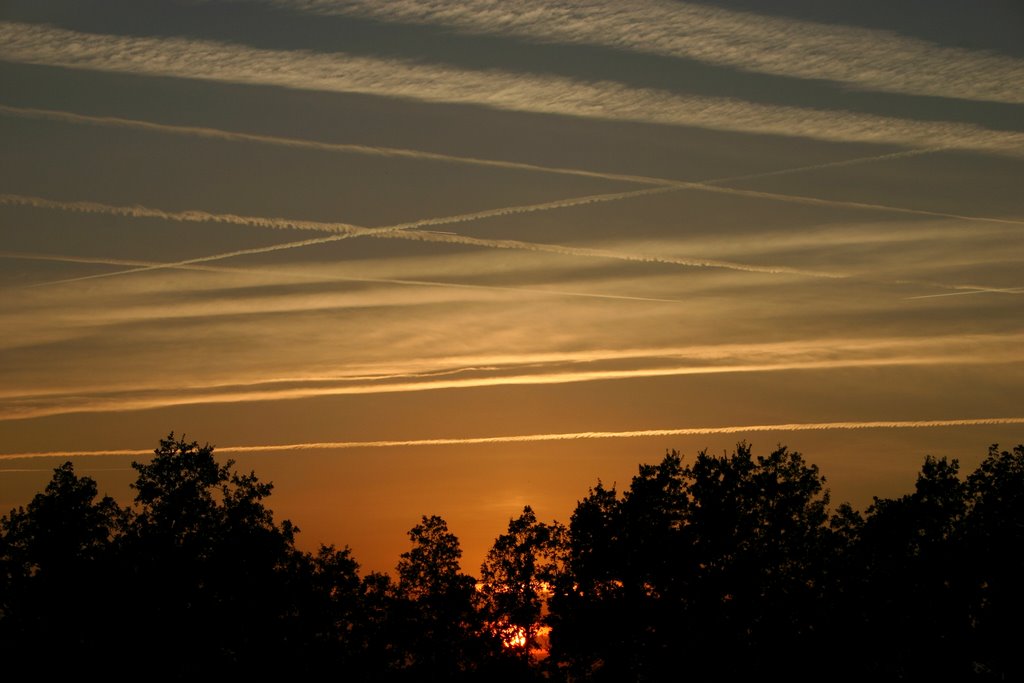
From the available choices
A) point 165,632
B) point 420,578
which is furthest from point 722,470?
A: point 165,632

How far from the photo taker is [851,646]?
84312 millimetres

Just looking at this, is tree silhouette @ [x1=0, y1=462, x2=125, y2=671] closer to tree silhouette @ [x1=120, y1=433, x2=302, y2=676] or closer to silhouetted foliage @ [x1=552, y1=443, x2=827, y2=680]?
tree silhouette @ [x1=120, y1=433, x2=302, y2=676]

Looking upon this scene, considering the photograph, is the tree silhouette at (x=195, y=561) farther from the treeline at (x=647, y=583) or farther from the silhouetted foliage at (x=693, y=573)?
the silhouetted foliage at (x=693, y=573)

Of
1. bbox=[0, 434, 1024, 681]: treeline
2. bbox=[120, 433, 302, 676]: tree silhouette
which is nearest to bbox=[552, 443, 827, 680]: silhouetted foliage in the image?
bbox=[0, 434, 1024, 681]: treeline

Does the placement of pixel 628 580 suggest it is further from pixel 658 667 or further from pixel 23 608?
pixel 23 608

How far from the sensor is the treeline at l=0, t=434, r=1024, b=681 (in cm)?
8481

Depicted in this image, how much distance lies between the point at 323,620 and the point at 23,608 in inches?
790

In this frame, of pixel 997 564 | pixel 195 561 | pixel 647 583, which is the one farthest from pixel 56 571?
pixel 997 564

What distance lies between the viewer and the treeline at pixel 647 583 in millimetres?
84812

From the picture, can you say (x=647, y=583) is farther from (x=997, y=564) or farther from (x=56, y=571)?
(x=56, y=571)

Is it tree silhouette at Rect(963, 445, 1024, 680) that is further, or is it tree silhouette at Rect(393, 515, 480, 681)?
tree silhouette at Rect(393, 515, 480, 681)

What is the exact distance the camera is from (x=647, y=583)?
93.1 meters

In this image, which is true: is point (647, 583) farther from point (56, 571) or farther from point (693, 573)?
point (56, 571)

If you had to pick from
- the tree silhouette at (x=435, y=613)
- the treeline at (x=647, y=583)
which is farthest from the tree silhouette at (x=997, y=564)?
the tree silhouette at (x=435, y=613)
